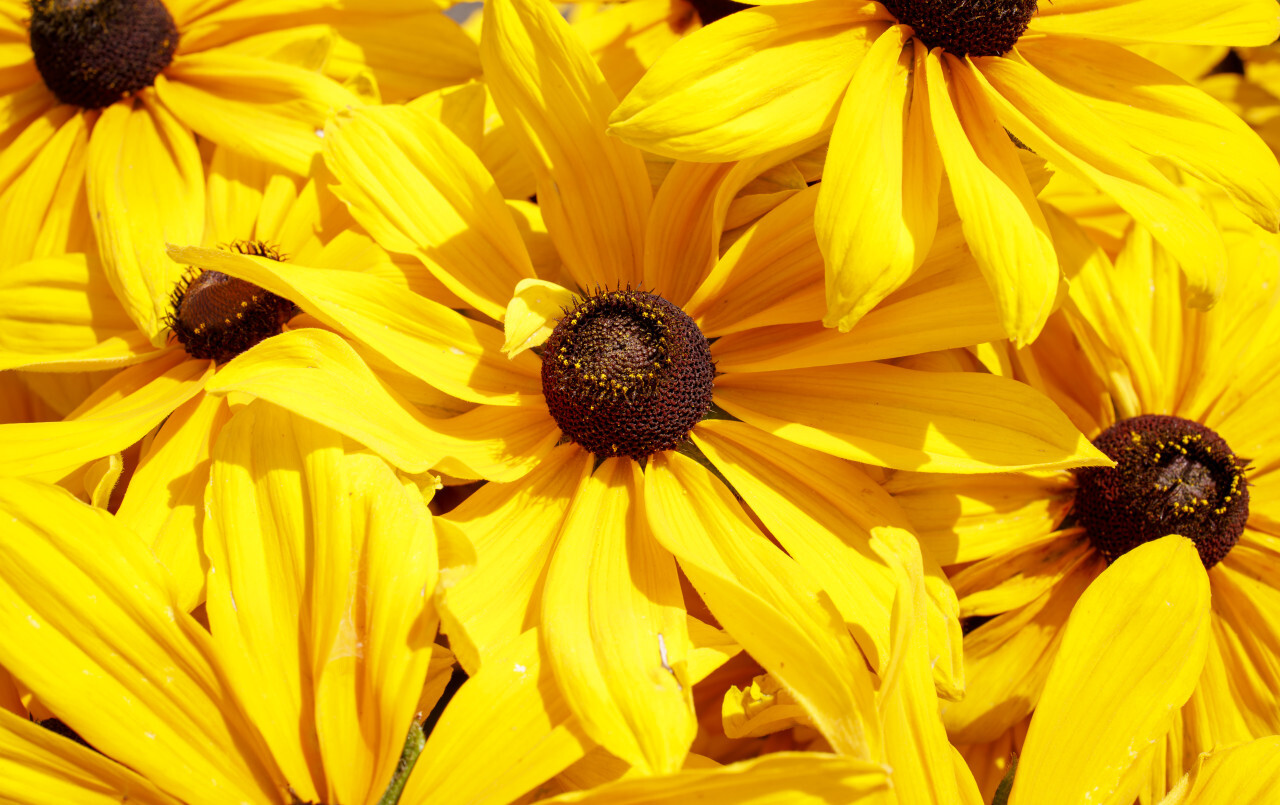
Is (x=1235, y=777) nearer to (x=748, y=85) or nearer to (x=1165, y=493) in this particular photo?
(x=1165, y=493)

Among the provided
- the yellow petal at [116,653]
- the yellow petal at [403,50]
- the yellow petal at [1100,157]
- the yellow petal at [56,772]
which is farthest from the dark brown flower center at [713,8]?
the yellow petal at [56,772]

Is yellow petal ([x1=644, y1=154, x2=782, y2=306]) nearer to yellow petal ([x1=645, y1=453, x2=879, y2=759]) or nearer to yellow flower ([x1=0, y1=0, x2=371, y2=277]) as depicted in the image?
yellow petal ([x1=645, y1=453, x2=879, y2=759])

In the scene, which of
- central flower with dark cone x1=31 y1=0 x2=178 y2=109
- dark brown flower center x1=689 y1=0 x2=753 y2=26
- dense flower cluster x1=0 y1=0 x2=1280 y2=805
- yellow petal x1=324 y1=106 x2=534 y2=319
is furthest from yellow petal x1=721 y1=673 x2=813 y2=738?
central flower with dark cone x1=31 y1=0 x2=178 y2=109

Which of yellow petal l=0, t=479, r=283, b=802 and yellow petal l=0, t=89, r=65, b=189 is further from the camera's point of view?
yellow petal l=0, t=89, r=65, b=189

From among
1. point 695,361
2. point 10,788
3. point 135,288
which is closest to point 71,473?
point 135,288

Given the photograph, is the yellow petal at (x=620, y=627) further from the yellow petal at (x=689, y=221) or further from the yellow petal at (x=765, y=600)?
the yellow petal at (x=689, y=221)

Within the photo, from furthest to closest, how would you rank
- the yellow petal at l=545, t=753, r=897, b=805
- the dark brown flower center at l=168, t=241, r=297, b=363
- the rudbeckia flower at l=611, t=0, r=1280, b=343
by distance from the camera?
the dark brown flower center at l=168, t=241, r=297, b=363
the rudbeckia flower at l=611, t=0, r=1280, b=343
the yellow petal at l=545, t=753, r=897, b=805

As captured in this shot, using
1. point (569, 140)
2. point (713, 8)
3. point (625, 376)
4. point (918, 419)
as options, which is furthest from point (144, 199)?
point (918, 419)
